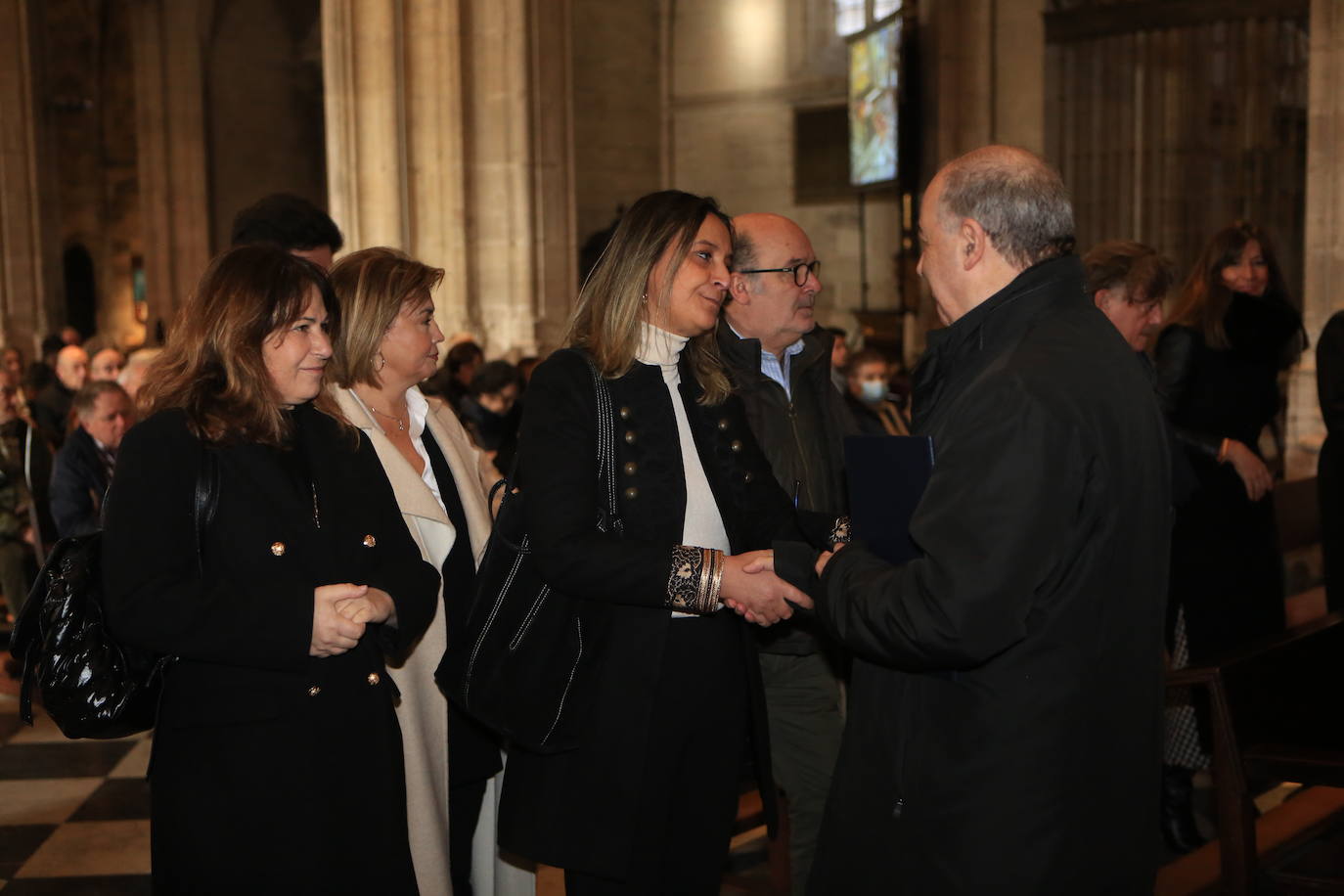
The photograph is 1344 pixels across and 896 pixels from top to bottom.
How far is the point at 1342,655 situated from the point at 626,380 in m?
2.43

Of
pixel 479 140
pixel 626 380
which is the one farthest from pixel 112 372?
pixel 626 380

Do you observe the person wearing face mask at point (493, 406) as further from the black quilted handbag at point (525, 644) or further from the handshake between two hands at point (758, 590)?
the handshake between two hands at point (758, 590)

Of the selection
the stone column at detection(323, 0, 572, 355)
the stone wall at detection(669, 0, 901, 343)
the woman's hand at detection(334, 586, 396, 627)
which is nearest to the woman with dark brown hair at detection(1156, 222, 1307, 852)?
the woman's hand at detection(334, 586, 396, 627)

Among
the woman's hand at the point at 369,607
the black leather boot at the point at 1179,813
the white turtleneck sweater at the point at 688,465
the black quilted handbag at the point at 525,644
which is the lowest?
the black leather boot at the point at 1179,813

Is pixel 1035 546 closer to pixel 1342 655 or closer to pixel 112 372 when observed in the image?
pixel 1342 655

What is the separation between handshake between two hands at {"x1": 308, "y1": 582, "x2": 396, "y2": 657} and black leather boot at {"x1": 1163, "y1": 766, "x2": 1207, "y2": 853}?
287cm

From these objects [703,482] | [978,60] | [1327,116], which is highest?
[978,60]

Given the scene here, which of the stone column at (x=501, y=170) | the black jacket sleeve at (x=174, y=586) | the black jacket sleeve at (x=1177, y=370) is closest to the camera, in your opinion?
the black jacket sleeve at (x=174, y=586)

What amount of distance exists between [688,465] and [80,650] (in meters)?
1.14

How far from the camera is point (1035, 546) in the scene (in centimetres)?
180

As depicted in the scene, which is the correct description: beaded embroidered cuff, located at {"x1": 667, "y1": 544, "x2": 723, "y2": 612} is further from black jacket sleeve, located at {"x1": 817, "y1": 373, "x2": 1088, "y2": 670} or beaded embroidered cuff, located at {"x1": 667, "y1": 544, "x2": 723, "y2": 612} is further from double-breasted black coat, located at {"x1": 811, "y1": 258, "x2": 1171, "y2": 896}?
black jacket sleeve, located at {"x1": 817, "y1": 373, "x2": 1088, "y2": 670}

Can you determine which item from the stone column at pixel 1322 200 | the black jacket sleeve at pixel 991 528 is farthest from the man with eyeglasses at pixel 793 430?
the stone column at pixel 1322 200

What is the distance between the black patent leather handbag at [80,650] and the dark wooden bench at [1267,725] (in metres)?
2.33

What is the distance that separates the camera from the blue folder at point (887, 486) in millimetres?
1996
